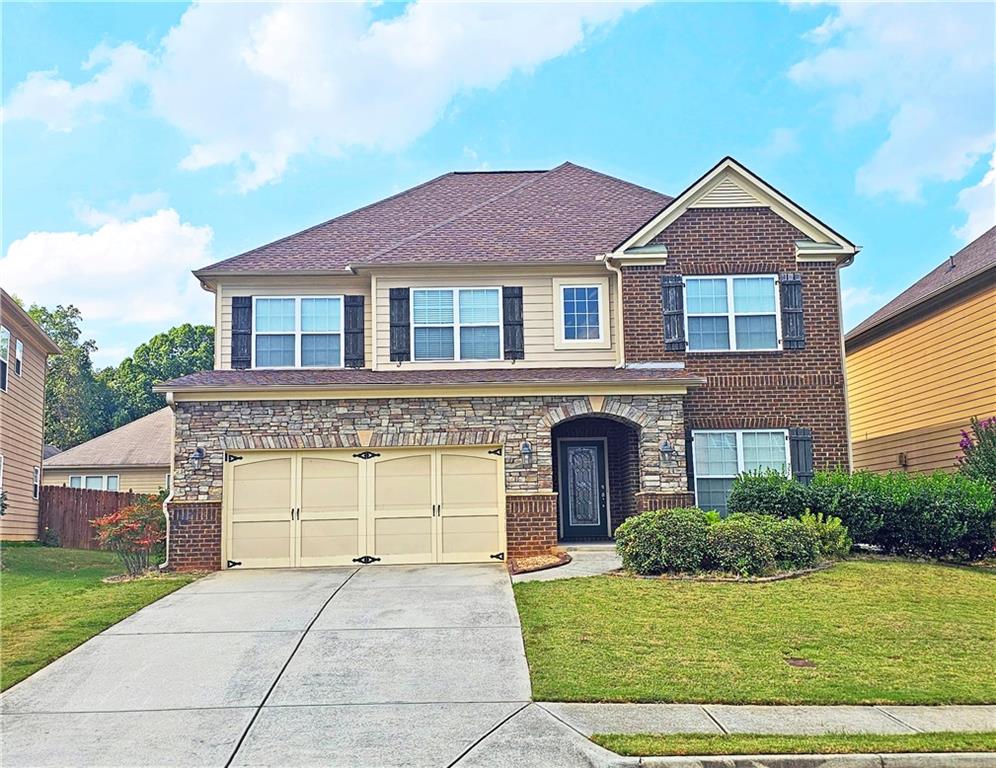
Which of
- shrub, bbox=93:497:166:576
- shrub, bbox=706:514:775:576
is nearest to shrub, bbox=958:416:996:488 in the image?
shrub, bbox=706:514:775:576

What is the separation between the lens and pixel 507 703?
7.71 meters

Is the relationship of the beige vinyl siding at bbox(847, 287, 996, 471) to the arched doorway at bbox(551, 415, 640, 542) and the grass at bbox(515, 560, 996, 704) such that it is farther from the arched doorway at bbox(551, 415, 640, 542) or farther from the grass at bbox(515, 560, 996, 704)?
the arched doorway at bbox(551, 415, 640, 542)

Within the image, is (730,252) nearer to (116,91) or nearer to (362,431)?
(362,431)

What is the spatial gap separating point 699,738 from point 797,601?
4823 mm

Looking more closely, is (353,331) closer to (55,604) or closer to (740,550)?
(55,604)

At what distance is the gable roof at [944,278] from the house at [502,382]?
241 cm

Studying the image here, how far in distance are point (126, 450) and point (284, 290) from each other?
61.3 feet

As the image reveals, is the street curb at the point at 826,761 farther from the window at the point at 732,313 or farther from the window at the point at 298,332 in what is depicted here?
the window at the point at 298,332

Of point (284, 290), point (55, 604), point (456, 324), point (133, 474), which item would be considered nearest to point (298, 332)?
point (284, 290)

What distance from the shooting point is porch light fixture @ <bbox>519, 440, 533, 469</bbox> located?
15594 mm

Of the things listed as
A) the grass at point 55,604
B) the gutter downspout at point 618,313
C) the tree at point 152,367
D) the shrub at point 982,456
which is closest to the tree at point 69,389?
the tree at point 152,367

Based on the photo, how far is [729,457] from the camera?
16.6 metres

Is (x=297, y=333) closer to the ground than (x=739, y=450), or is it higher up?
higher up

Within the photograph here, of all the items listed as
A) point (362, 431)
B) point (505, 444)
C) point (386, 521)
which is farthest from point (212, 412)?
point (505, 444)
